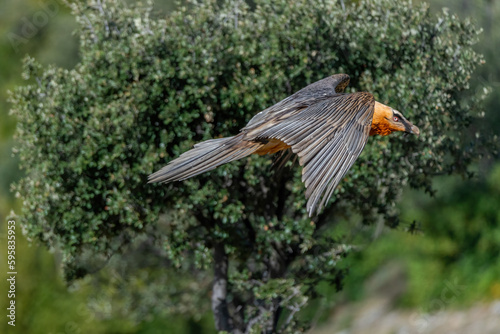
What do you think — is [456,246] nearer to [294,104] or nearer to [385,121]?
[385,121]

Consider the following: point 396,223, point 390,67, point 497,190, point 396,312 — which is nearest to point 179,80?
point 390,67

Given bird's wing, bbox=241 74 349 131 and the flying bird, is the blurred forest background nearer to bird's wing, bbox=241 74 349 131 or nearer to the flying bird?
bird's wing, bbox=241 74 349 131

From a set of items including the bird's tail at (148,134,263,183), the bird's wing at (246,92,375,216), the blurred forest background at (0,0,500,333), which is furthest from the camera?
the blurred forest background at (0,0,500,333)

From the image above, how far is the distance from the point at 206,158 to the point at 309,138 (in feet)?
2.93

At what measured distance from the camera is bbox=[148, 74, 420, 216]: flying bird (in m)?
5.67

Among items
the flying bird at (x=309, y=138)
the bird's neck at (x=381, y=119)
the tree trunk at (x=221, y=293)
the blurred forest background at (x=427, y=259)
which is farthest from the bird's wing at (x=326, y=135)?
the blurred forest background at (x=427, y=259)

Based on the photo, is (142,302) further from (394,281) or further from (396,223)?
(394,281)

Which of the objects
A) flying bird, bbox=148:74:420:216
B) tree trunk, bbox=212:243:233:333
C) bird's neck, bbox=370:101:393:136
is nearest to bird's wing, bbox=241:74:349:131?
flying bird, bbox=148:74:420:216

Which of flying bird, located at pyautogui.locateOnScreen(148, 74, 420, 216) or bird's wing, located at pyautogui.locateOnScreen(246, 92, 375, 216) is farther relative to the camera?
flying bird, located at pyautogui.locateOnScreen(148, 74, 420, 216)

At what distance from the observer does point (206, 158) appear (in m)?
6.27

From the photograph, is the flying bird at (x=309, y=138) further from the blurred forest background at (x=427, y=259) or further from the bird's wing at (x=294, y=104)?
the blurred forest background at (x=427, y=259)

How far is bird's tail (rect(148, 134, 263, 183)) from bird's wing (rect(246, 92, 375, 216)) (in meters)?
0.12

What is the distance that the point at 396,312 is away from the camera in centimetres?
1895

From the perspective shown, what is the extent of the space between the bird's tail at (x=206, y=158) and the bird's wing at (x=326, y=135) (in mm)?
122
